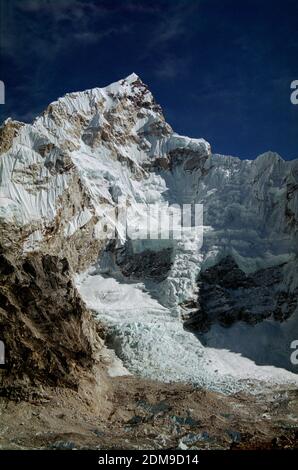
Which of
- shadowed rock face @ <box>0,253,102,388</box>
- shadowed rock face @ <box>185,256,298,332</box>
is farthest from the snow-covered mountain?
shadowed rock face @ <box>0,253,102,388</box>

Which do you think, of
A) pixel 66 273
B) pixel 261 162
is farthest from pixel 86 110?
pixel 66 273

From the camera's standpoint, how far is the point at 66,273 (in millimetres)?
35031

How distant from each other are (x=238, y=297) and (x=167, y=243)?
11.4 meters

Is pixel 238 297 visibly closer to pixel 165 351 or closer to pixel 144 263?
pixel 144 263

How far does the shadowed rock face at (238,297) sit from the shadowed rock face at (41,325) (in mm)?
18770

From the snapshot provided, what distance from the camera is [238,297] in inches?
2025

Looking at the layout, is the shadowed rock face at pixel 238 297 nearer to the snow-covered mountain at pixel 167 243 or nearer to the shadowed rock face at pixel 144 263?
the snow-covered mountain at pixel 167 243

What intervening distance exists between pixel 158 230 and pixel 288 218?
15218mm

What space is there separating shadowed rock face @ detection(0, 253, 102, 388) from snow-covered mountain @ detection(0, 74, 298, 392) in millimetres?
10194

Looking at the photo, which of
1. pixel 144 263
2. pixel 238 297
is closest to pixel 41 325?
pixel 238 297

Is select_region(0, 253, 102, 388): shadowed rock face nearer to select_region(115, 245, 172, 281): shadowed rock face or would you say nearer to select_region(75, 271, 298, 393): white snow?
select_region(75, 271, 298, 393): white snow

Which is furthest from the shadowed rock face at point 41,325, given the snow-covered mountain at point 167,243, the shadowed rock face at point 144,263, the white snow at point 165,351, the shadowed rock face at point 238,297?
the shadowed rock face at point 144,263

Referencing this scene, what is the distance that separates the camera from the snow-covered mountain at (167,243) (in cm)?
4322

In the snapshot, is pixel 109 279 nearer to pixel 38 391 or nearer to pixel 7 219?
pixel 7 219
